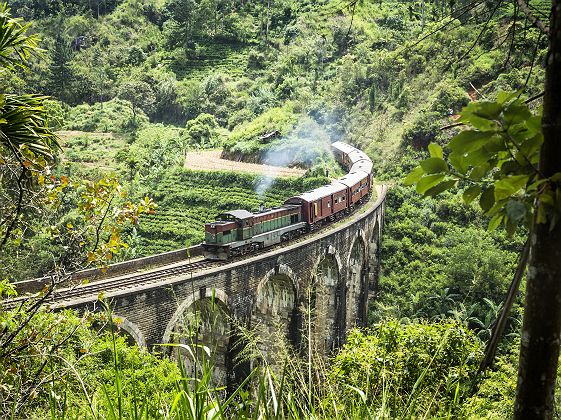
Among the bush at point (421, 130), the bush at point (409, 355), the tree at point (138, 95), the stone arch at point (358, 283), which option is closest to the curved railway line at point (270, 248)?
the stone arch at point (358, 283)

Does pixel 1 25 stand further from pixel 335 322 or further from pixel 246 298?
pixel 335 322

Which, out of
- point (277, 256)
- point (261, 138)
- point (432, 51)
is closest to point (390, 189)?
point (261, 138)

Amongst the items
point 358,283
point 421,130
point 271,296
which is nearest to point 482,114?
point 271,296

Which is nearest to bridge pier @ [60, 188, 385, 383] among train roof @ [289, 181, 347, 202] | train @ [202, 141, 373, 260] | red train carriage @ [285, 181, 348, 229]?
train @ [202, 141, 373, 260]

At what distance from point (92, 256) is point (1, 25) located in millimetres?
1894

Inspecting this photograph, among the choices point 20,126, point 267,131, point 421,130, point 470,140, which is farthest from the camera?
point 267,131

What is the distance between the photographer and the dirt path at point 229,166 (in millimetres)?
36219

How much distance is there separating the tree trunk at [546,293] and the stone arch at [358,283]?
20.6m

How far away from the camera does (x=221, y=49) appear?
59.9 metres

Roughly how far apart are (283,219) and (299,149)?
65.1 ft

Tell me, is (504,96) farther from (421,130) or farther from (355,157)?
(421,130)

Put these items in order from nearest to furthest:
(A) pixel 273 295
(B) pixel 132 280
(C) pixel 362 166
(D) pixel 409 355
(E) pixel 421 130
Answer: (D) pixel 409 355, (B) pixel 132 280, (A) pixel 273 295, (C) pixel 362 166, (E) pixel 421 130

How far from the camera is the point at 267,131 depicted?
4159 cm

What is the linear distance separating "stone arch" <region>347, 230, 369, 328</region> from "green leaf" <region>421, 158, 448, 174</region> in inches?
813
